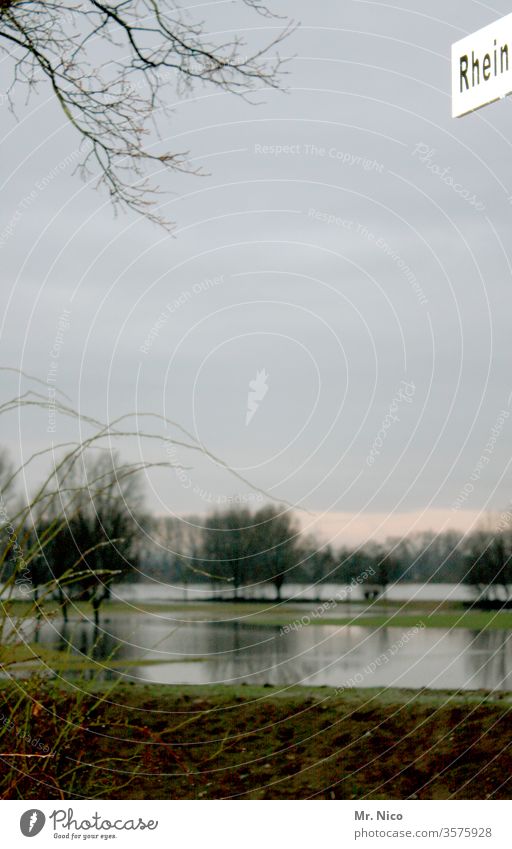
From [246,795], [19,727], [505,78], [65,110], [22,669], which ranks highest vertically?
[65,110]

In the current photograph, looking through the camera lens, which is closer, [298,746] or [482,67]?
[482,67]

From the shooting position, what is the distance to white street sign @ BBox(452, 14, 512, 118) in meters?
3.71

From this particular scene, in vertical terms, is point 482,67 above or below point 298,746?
above

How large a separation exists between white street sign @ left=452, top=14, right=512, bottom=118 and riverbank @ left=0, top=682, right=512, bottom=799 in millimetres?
2926

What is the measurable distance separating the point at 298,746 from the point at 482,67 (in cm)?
407

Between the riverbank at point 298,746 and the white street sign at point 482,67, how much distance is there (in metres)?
2.93

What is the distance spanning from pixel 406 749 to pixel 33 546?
10.8 ft

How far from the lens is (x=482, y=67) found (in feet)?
12.4

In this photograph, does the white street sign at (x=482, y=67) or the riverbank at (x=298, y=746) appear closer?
the white street sign at (x=482, y=67)

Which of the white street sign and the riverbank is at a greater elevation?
the white street sign

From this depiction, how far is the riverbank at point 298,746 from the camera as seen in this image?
5324 mm

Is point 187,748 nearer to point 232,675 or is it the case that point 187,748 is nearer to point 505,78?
point 232,675
